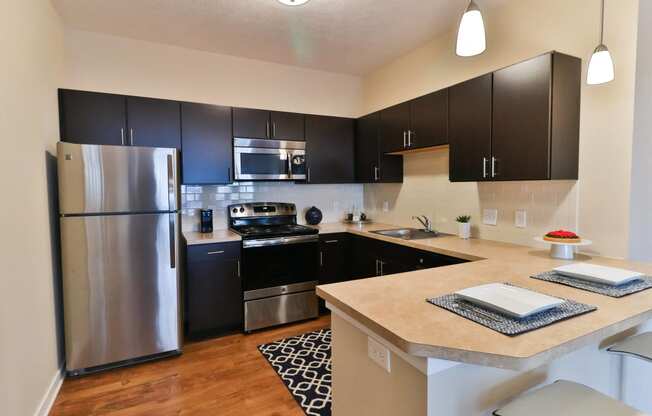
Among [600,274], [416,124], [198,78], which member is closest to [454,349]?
[600,274]

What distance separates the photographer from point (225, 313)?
3029 mm

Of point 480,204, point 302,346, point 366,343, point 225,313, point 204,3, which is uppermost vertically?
point 204,3

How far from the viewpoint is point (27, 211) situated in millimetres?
1923

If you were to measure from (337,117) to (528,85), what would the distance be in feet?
6.87

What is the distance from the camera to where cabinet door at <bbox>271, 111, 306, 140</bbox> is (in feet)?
11.4

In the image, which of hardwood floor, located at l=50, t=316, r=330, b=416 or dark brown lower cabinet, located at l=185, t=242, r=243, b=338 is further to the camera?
dark brown lower cabinet, located at l=185, t=242, r=243, b=338

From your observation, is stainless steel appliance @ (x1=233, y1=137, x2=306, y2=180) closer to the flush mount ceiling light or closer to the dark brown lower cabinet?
the dark brown lower cabinet

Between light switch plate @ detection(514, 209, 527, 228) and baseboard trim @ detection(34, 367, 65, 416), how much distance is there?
3296 mm

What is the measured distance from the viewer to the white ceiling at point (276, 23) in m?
2.53

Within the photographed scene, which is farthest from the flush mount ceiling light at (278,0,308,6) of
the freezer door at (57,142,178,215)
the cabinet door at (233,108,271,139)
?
the freezer door at (57,142,178,215)

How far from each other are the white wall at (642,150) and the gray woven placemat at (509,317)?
1158 millimetres

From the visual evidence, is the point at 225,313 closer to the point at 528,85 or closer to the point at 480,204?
the point at 480,204

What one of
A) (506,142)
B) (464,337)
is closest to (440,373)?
(464,337)

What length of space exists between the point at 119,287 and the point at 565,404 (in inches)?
105
